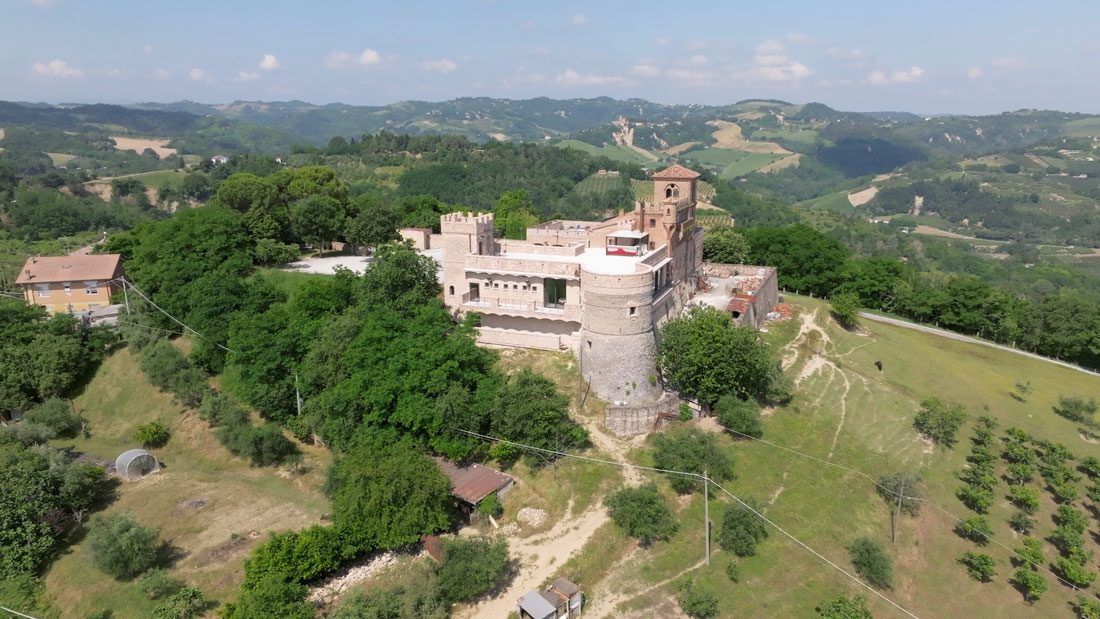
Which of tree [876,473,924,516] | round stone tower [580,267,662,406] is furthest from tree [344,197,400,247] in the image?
tree [876,473,924,516]

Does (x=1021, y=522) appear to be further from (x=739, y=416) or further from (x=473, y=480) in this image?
(x=473, y=480)

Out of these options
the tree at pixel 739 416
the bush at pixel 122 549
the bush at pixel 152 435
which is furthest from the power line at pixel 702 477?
the bush at pixel 152 435

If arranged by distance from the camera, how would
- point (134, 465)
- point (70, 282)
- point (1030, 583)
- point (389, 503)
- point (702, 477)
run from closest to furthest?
point (389, 503)
point (1030, 583)
point (702, 477)
point (134, 465)
point (70, 282)

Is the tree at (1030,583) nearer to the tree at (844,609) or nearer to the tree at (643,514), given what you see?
the tree at (844,609)

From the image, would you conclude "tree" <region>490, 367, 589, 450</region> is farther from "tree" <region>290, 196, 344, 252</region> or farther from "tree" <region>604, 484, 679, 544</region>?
"tree" <region>290, 196, 344, 252</region>

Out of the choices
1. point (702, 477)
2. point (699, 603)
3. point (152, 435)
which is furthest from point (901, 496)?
point (152, 435)

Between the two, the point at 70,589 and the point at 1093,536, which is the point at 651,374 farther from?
the point at 70,589
